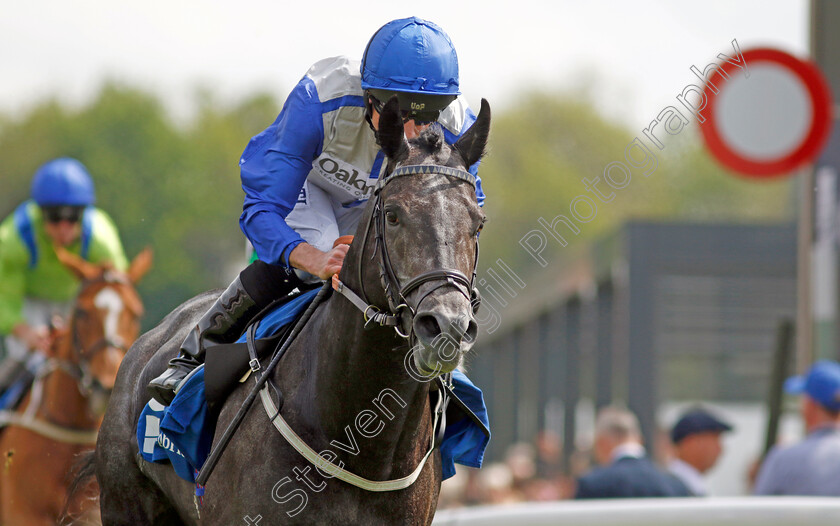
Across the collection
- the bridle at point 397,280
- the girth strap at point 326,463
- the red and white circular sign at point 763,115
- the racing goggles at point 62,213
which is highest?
the red and white circular sign at point 763,115

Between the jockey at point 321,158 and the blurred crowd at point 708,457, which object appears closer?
the jockey at point 321,158

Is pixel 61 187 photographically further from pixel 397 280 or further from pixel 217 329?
pixel 397 280

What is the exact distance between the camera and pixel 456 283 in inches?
139

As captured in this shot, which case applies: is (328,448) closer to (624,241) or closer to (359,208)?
(359,208)

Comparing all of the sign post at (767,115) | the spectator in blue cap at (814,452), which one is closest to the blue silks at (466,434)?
the sign post at (767,115)

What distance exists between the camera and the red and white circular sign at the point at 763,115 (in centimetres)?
686

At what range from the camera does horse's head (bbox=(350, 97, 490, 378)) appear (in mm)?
3430

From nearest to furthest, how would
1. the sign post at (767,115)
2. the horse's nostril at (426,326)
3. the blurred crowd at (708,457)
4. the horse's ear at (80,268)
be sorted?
the horse's nostril at (426,326)
the sign post at (767,115)
the blurred crowd at (708,457)
the horse's ear at (80,268)

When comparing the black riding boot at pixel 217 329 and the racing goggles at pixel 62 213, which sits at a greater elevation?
the racing goggles at pixel 62 213

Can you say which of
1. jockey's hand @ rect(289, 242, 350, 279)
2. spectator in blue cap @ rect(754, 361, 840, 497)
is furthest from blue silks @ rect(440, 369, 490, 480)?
spectator in blue cap @ rect(754, 361, 840, 497)

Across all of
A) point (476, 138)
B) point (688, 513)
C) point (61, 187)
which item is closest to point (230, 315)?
point (476, 138)

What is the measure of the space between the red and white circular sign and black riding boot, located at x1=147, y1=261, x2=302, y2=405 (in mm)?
3258

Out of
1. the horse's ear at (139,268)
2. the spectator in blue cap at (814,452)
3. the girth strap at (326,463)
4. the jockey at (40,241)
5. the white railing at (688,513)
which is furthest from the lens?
the jockey at (40,241)

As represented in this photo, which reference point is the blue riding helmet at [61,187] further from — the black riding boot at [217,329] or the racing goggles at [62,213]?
the black riding boot at [217,329]
